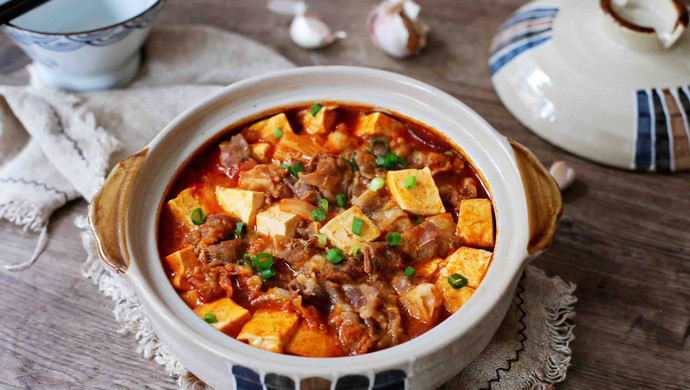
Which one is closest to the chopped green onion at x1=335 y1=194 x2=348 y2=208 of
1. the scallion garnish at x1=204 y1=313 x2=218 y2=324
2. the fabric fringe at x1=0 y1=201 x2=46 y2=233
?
the scallion garnish at x1=204 y1=313 x2=218 y2=324

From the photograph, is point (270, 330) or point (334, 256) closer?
point (270, 330)

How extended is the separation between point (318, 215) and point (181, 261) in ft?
1.85

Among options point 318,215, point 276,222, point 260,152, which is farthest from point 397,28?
point 276,222

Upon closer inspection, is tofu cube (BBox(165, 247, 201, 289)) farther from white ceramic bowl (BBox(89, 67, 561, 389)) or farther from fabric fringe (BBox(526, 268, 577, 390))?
fabric fringe (BBox(526, 268, 577, 390))

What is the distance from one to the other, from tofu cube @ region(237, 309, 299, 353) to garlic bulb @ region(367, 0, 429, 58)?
2.18m

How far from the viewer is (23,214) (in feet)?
10.4

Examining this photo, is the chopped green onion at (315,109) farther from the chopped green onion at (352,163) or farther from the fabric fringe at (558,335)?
the fabric fringe at (558,335)

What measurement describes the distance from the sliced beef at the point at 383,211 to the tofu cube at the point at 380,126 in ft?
1.16

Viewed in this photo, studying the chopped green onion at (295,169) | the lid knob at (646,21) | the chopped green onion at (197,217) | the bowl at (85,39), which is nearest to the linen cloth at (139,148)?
the bowl at (85,39)

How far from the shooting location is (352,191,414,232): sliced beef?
8.62 ft

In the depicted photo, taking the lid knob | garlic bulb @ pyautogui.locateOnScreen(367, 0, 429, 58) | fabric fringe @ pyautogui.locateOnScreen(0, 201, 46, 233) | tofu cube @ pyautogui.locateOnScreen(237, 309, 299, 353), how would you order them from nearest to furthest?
tofu cube @ pyautogui.locateOnScreen(237, 309, 299, 353), fabric fringe @ pyautogui.locateOnScreen(0, 201, 46, 233), the lid knob, garlic bulb @ pyautogui.locateOnScreen(367, 0, 429, 58)

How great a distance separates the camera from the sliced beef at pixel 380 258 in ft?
8.02

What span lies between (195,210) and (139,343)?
0.64 m

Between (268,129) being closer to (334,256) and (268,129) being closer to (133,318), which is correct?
(334,256)
